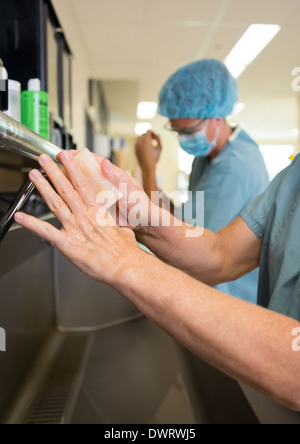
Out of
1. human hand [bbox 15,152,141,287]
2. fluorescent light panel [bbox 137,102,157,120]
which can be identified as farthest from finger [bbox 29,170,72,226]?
fluorescent light panel [bbox 137,102,157,120]

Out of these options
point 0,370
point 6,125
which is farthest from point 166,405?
point 6,125

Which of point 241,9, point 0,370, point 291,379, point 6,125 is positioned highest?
point 241,9

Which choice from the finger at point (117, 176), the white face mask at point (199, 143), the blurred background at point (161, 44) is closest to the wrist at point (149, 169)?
the white face mask at point (199, 143)

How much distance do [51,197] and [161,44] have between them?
3253 mm

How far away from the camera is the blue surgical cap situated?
1304mm

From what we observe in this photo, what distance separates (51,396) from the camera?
771mm

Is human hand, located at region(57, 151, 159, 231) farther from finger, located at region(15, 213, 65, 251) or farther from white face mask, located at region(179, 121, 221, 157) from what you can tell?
white face mask, located at region(179, 121, 221, 157)

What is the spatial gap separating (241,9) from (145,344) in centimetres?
246

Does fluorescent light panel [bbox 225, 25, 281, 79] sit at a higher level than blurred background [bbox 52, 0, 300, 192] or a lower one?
higher

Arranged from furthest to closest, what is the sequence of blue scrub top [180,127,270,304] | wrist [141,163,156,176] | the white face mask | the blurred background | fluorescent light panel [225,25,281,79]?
1. fluorescent light panel [225,25,281,79]
2. the blurred background
3. wrist [141,163,156,176]
4. the white face mask
5. blue scrub top [180,127,270,304]

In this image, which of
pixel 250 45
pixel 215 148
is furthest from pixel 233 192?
pixel 250 45

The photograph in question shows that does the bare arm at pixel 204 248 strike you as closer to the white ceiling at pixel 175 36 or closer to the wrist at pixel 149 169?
the wrist at pixel 149 169

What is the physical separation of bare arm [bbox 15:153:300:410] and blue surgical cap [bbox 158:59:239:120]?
3.21 ft
